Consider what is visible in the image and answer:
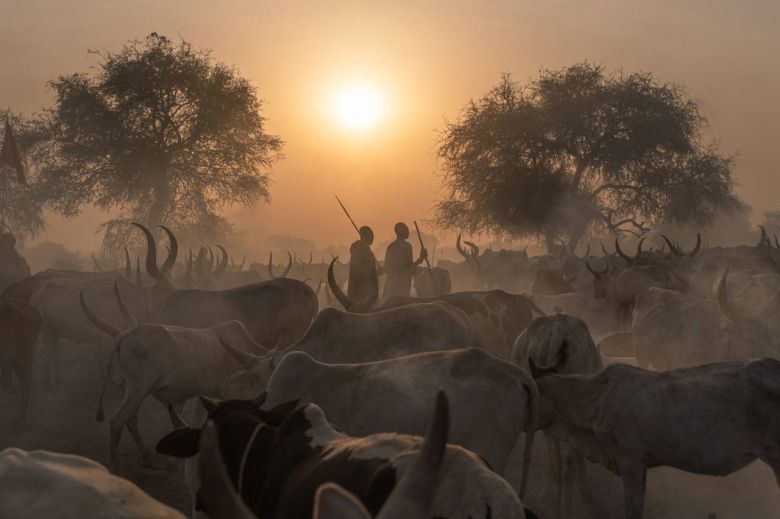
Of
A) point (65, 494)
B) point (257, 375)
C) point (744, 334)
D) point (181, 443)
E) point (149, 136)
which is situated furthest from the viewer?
point (149, 136)

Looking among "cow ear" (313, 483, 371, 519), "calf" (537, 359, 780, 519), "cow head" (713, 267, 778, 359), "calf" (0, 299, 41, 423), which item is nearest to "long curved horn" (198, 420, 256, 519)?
"cow ear" (313, 483, 371, 519)

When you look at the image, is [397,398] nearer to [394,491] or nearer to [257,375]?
[257,375]

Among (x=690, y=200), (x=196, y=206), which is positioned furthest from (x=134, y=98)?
(x=690, y=200)

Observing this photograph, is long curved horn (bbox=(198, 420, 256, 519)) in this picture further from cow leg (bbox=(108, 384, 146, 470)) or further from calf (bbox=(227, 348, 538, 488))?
cow leg (bbox=(108, 384, 146, 470))

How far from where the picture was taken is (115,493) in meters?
2.85

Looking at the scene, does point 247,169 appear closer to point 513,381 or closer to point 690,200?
point 690,200

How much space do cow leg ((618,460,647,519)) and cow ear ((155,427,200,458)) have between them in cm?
344

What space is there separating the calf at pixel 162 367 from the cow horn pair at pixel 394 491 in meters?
6.35

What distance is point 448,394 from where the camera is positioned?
228 inches

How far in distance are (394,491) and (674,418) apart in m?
4.62

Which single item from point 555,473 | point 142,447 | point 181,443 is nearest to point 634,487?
point 555,473

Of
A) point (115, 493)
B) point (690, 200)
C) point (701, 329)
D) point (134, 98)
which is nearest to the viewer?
point (115, 493)

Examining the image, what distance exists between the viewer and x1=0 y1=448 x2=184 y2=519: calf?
2727 mm

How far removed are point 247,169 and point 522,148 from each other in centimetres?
1153
